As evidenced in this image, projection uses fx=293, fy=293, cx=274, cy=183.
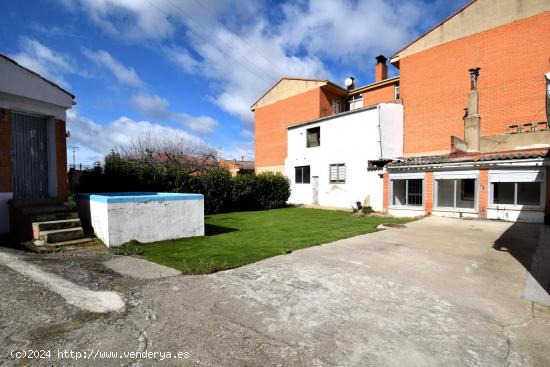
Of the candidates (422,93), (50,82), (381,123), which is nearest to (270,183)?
(381,123)

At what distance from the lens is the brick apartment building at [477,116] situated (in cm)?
1323

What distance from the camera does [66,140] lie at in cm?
904

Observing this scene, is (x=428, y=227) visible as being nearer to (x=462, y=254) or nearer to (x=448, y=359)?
(x=462, y=254)

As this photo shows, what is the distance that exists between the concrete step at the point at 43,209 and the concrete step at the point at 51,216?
4.5 inches

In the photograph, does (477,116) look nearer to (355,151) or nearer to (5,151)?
(355,151)

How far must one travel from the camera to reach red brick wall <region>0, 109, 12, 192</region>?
7504mm

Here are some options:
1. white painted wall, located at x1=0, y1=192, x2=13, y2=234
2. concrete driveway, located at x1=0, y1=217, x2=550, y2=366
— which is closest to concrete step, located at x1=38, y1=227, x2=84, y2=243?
concrete driveway, located at x1=0, y1=217, x2=550, y2=366

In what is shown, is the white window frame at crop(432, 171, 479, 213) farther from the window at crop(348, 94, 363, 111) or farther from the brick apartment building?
the window at crop(348, 94, 363, 111)

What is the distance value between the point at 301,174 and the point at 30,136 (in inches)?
697

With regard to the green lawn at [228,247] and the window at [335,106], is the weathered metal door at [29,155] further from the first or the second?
the window at [335,106]

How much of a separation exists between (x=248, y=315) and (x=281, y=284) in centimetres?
122

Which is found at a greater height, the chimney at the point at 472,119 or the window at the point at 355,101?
the window at the point at 355,101

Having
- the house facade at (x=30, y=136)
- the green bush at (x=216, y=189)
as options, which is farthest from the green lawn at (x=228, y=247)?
the green bush at (x=216, y=189)

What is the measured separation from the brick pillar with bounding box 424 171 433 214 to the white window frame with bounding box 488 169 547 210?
250 centimetres
